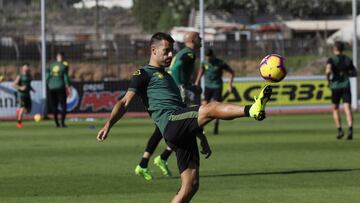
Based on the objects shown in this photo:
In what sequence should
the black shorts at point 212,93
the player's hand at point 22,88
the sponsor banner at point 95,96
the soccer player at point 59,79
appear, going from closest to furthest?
the black shorts at point 212,93 < the soccer player at point 59,79 < the player's hand at point 22,88 < the sponsor banner at point 95,96

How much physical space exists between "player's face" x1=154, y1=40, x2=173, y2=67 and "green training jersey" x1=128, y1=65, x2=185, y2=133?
0.66 feet

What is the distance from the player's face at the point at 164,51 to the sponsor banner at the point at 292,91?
79.1ft

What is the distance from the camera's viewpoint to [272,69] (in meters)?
9.88

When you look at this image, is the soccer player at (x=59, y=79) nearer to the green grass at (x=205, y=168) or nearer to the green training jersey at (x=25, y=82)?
the green grass at (x=205, y=168)

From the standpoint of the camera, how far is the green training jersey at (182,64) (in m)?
18.5

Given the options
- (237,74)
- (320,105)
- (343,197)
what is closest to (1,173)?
(343,197)

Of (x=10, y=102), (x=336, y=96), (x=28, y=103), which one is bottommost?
(x=10, y=102)

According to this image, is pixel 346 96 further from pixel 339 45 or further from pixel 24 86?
pixel 24 86

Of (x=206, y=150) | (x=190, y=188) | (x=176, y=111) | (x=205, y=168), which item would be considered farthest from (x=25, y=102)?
(x=190, y=188)

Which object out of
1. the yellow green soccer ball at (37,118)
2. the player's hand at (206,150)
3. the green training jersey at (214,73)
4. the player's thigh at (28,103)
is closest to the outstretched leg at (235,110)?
the player's hand at (206,150)

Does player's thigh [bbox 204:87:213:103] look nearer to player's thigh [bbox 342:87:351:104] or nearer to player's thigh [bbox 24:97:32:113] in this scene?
player's thigh [bbox 342:87:351:104]

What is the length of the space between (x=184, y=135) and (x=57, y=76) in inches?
732

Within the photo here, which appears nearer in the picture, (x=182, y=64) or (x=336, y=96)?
(x=182, y=64)

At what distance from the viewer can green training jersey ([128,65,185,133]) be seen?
10.8 m
